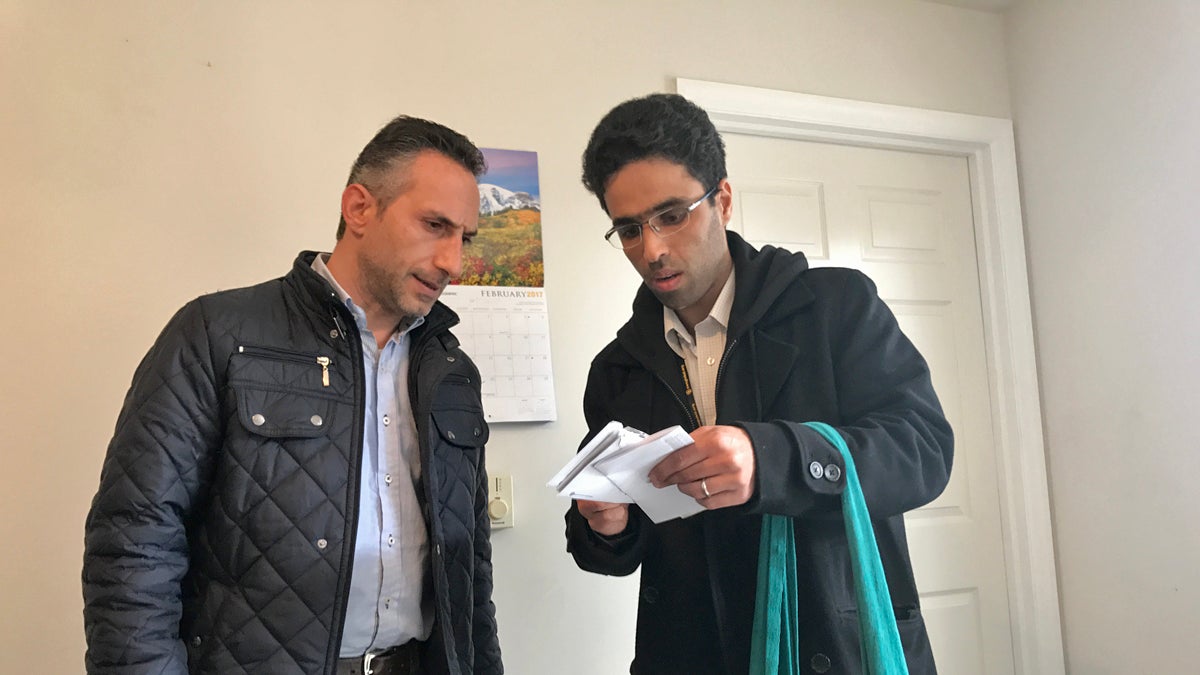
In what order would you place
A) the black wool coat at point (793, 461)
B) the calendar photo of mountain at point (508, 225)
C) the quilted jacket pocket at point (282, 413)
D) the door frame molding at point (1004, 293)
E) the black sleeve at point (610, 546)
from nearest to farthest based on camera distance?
the black wool coat at point (793, 461), the quilted jacket pocket at point (282, 413), the black sleeve at point (610, 546), the calendar photo of mountain at point (508, 225), the door frame molding at point (1004, 293)

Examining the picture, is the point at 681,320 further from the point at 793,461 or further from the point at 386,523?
the point at 386,523

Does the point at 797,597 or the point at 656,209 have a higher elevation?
the point at 656,209

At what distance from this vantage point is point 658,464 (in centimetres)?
97

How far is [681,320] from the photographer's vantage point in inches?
54.6

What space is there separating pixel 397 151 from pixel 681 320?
Answer: 54 cm

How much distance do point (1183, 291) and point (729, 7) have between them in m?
1.37

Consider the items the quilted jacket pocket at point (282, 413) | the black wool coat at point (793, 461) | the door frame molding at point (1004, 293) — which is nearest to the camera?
the black wool coat at point (793, 461)

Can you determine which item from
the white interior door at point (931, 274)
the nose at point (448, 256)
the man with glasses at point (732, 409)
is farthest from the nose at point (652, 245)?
the white interior door at point (931, 274)

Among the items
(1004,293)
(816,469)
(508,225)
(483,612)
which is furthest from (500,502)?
(1004,293)

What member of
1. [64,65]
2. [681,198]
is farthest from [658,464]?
[64,65]

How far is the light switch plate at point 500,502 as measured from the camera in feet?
6.24

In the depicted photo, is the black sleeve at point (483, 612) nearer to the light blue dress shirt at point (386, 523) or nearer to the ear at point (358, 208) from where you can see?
the light blue dress shirt at point (386, 523)

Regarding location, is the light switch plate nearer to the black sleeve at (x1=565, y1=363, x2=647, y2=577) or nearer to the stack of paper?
the black sleeve at (x1=565, y1=363, x2=647, y2=577)

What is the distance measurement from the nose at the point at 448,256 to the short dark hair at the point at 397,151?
0.36 ft
